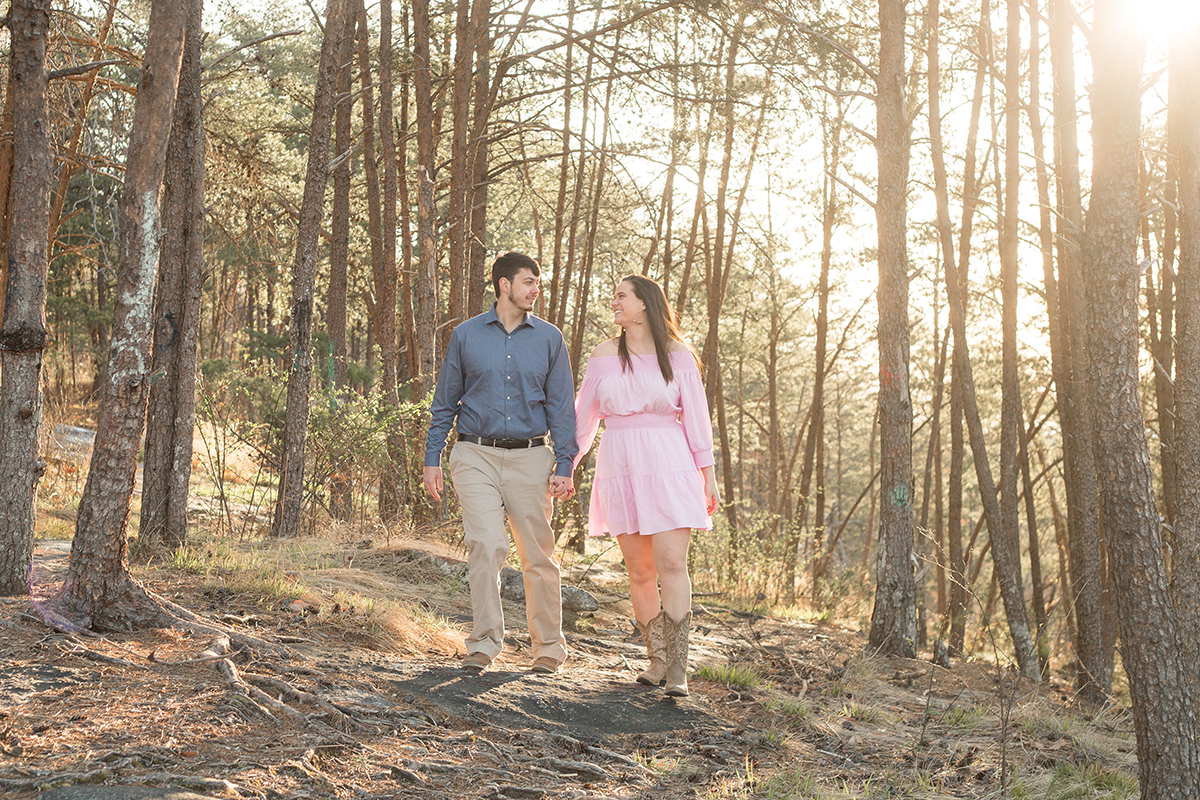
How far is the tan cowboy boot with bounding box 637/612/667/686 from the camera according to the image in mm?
4875

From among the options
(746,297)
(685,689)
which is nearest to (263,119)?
(746,297)

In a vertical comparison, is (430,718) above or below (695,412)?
below

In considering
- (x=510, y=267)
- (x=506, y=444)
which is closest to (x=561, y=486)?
(x=506, y=444)

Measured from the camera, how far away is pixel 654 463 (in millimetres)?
4828

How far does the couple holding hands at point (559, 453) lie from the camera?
4.73 metres

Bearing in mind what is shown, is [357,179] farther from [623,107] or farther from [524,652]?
[524,652]

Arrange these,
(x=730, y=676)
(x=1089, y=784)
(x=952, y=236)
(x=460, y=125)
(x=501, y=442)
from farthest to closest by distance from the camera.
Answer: (x=952, y=236)
(x=460, y=125)
(x=730, y=676)
(x=501, y=442)
(x=1089, y=784)

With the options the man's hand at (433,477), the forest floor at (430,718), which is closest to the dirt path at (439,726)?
the forest floor at (430,718)

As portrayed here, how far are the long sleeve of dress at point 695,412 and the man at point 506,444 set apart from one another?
0.59 metres

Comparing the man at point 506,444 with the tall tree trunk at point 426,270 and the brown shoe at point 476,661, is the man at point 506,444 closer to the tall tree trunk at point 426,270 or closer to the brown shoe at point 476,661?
the brown shoe at point 476,661

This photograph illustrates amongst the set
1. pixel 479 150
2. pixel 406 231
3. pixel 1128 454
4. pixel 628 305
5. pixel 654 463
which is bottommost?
pixel 654 463

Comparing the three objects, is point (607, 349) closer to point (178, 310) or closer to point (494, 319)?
point (494, 319)

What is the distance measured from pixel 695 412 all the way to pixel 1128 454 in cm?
200

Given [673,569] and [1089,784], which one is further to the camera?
[673,569]
